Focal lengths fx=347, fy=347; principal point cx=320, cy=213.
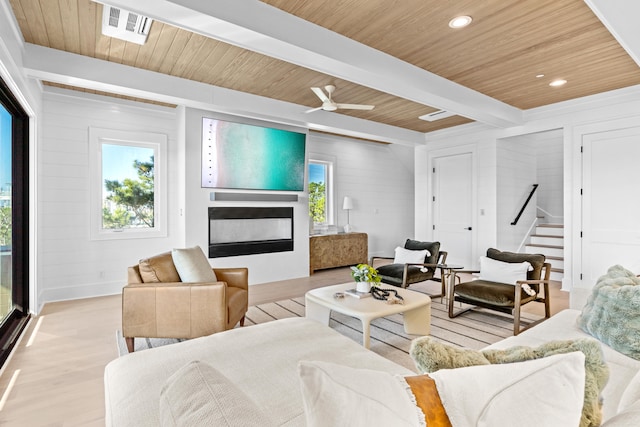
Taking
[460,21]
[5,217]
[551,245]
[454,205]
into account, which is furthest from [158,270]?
[551,245]

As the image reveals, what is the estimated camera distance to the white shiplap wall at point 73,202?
14.2 feet

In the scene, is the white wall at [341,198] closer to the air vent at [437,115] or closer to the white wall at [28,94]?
the white wall at [28,94]

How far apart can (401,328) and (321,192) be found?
162 inches

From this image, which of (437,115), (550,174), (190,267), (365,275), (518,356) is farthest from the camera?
(550,174)

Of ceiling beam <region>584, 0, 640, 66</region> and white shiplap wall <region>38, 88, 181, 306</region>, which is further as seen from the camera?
white shiplap wall <region>38, 88, 181, 306</region>

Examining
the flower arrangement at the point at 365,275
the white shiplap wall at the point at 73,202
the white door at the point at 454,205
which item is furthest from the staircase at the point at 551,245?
the white shiplap wall at the point at 73,202

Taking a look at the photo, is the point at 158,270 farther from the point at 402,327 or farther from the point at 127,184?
the point at 127,184

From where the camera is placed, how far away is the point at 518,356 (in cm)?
90

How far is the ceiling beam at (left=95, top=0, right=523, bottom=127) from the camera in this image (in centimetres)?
233

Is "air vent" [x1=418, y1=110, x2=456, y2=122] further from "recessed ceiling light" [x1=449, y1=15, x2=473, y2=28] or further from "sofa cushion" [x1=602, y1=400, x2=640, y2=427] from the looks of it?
"sofa cushion" [x1=602, y1=400, x2=640, y2=427]

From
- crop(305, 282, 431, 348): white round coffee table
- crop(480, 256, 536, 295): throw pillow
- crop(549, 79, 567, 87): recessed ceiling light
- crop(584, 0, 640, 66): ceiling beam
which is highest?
crop(549, 79, 567, 87): recessed ceiling light

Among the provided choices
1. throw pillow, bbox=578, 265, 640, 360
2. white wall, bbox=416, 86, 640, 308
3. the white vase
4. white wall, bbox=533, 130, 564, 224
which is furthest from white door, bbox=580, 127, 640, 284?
the white vase

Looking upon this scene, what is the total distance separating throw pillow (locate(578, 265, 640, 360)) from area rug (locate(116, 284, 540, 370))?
3.48 ft

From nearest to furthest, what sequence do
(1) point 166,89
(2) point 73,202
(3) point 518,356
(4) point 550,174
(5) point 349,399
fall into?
(5) point 349,399, (3) point 518,356, (1) point 166,89, (2) point 73,202, (4) point 550,174
